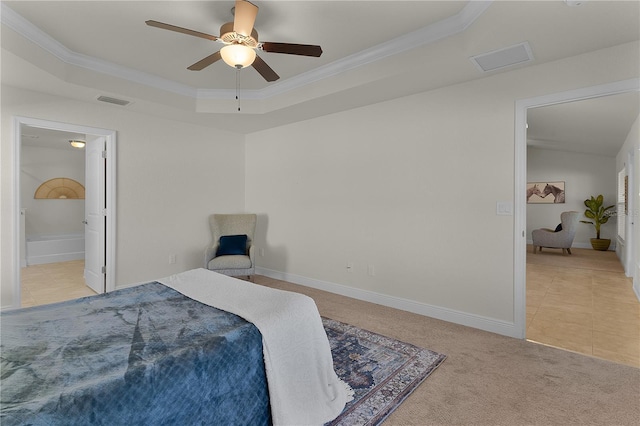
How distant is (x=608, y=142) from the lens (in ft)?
20.3

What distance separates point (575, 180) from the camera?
8320 mm

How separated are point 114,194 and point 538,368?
4792 millimetres

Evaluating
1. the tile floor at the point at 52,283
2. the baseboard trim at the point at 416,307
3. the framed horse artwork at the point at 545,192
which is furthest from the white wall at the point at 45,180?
the framed horse artwork at the point at 545,192

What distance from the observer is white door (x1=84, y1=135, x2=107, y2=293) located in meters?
4.04

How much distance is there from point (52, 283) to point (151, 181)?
2165mm

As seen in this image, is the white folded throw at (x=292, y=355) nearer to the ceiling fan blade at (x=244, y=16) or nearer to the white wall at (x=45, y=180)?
the ceiling fan blade at (x=244, y=16)

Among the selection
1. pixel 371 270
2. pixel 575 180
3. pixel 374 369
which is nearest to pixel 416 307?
pixel 371 270

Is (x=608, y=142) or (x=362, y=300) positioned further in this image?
(x=608, y=142)

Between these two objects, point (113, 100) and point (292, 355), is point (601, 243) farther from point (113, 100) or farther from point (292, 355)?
point (113, 100)

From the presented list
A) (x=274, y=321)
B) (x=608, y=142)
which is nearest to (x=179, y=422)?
(x=274, y=321)

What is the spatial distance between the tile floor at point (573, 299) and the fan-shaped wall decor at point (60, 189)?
6.66 feet

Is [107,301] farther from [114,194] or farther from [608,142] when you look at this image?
[608,142]

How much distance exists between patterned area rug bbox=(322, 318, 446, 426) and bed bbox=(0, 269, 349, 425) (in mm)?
149

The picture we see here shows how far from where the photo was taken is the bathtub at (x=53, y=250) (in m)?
5.82
